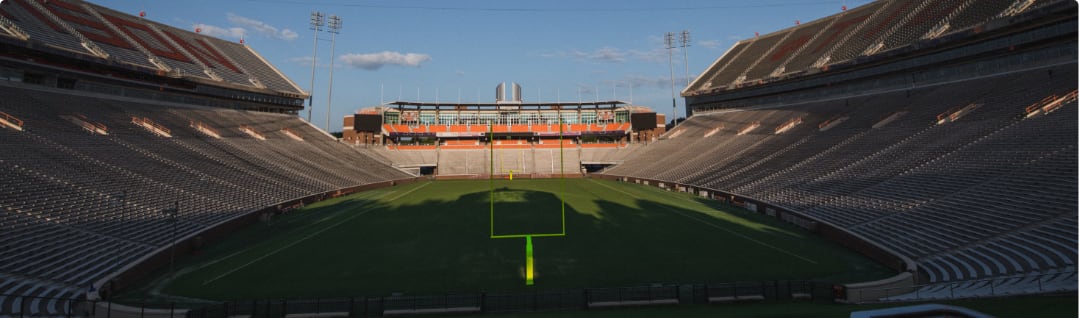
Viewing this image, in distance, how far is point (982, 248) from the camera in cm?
1230

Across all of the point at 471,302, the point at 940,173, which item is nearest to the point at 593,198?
the point at 940,173

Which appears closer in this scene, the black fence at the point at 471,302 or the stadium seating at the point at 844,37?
the black fence at the point at 471,302

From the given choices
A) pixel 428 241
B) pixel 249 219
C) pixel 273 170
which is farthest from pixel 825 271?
pixel 273 170

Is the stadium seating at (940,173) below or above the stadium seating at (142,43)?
below

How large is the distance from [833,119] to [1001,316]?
111 ft

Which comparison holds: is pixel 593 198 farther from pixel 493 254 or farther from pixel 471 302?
pixel 471 302

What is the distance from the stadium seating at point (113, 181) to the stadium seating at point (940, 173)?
73.6ft

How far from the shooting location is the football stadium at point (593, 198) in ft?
33.7

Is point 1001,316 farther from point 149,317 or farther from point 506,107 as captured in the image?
point 506,107

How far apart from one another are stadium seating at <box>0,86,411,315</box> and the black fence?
1.76ft

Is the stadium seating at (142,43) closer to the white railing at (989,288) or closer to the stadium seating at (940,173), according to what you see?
the stadium seating at (940,173)

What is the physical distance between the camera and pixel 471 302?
9.99m

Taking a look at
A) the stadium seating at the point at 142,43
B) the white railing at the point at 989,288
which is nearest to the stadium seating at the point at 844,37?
the white railing at the point at 989,288

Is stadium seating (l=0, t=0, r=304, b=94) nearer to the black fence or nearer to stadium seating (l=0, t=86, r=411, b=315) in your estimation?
stadium seating (l=0, t=86, r=411, b=315)
